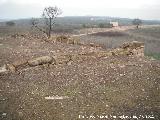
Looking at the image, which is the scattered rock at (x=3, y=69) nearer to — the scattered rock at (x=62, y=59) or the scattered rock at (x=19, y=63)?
the scattered rock at (x=19, y=63)

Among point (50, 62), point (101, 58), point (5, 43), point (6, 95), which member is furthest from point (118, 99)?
point (5, 43)

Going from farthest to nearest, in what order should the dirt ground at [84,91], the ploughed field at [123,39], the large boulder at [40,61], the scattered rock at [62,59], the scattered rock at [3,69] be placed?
the ploughed field at [123,39], the scattered rock at [62,59], the large boulder at [40,61], the scattered rock at [3,69], the dirt ground at [84,91]

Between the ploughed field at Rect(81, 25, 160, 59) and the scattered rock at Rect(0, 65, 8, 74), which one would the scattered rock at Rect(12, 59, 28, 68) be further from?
the ploughed field at Rect(81, 25, 160, 59)

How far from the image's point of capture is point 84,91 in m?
14.1

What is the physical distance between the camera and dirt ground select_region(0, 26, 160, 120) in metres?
11.9

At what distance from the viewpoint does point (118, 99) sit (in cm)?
1328

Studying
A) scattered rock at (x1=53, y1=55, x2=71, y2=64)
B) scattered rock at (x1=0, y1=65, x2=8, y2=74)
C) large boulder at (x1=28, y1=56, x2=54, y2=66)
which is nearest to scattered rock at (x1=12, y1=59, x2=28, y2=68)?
large boulder at (x1=28, y1=56, x2=54, y2=66)

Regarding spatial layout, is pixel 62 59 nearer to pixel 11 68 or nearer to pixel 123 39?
pixel 11 68

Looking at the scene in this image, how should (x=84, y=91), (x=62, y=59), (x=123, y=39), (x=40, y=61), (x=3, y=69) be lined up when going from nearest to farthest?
(x=84, y=91)
(x=3, y=69)
(x=40, y=61)
(x=62, y=59)
(x=123, y=39)

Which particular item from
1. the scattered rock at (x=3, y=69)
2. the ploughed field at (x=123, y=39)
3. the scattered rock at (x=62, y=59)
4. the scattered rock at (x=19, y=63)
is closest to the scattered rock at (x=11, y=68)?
the scattered rock at (x=3, y=69)

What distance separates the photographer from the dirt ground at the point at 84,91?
470 inches

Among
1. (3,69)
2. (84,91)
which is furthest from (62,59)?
(84,91)

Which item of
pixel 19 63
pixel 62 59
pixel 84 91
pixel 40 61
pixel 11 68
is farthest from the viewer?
pixel 62 59

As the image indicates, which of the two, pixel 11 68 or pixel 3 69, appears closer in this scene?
pixel 3 69
